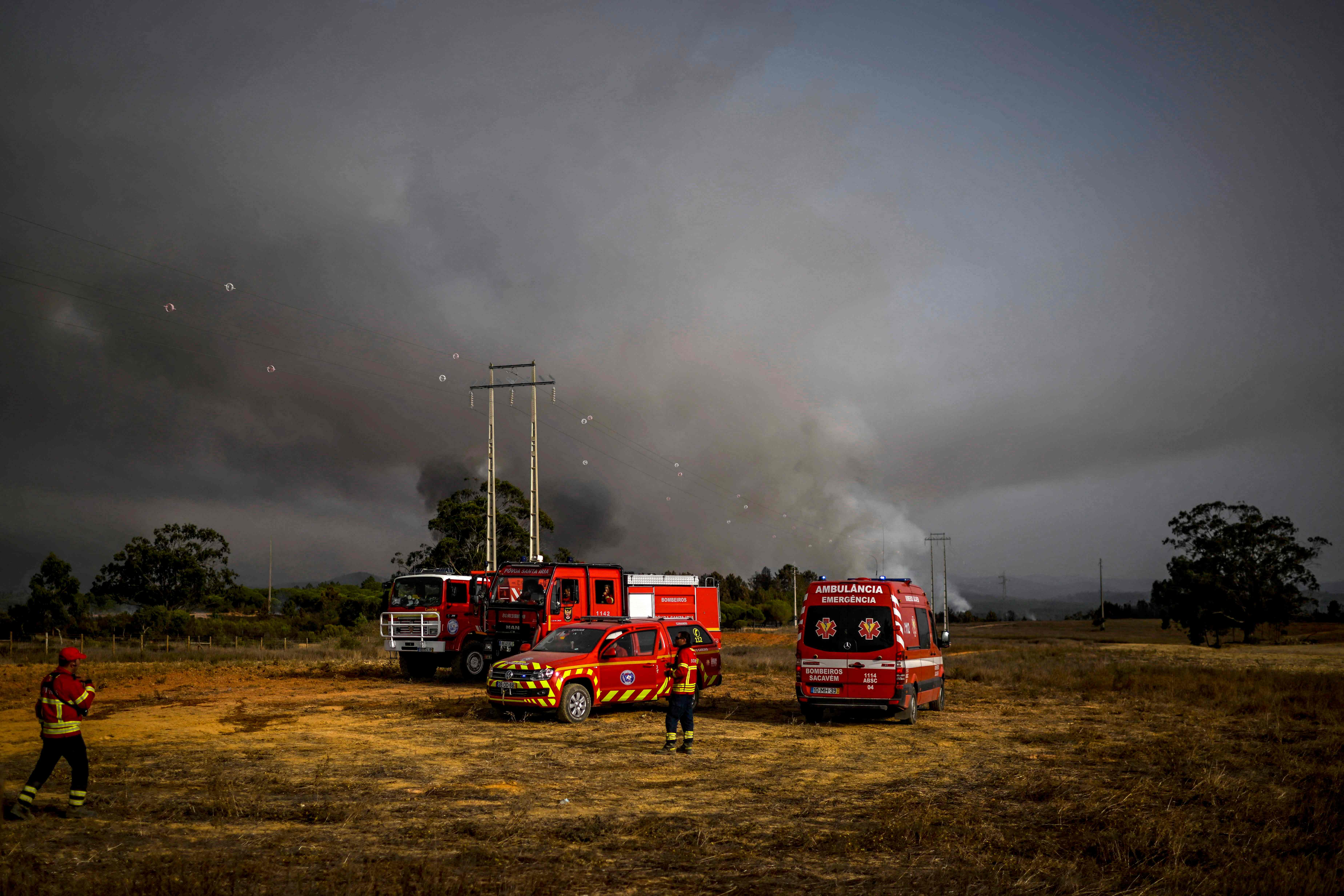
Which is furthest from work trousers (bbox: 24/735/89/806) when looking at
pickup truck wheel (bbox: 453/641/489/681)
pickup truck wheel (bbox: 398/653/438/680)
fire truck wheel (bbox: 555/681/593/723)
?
pickup truck wheel (bbox: 398/653/438/680)

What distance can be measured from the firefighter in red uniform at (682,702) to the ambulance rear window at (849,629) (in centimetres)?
322

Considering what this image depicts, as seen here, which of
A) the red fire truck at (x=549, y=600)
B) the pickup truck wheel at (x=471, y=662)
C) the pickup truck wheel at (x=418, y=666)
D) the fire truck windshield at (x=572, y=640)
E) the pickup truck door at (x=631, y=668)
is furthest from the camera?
the pickup truck wheel at (x=418, y=666)

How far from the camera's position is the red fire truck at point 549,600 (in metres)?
25.2

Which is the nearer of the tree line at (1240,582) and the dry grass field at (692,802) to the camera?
the dry grass field at (692,802)

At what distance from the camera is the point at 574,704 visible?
17906 mm

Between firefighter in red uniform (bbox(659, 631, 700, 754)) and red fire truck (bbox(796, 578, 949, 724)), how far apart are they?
318 centimetres

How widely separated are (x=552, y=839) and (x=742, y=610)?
96160 mm

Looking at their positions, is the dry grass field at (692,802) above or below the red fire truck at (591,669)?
below

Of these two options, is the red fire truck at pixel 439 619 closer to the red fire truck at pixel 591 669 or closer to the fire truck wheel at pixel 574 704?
the red fire truck at pixel 591 669

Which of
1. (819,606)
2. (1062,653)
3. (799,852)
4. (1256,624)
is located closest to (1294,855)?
(799,852)

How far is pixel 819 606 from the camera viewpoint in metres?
17.2

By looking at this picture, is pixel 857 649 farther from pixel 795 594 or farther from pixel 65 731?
pixel 795 594

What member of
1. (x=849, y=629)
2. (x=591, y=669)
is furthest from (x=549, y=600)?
(x=849, y=629)

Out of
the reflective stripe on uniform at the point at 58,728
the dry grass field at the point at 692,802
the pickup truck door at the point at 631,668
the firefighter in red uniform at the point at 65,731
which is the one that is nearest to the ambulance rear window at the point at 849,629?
the dry grass field at the point at 692,802
